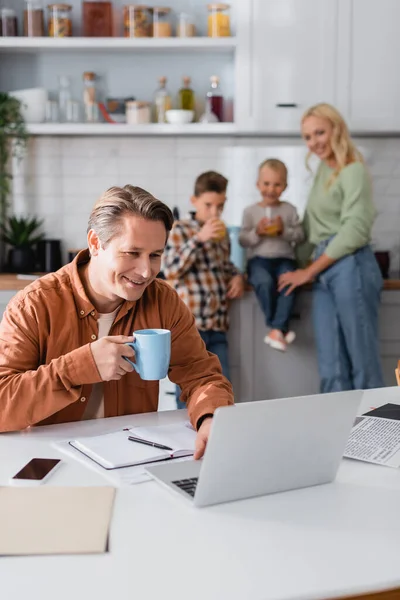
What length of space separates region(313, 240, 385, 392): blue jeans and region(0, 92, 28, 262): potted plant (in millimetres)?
1705

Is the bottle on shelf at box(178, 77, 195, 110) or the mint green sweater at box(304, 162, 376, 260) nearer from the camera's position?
the mint green sweater at box(304, 162, 376, 260)

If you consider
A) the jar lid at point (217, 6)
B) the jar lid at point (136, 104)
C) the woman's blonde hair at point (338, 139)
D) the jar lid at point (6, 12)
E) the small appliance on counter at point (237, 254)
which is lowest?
the small appliance on counter at point (237, 254)

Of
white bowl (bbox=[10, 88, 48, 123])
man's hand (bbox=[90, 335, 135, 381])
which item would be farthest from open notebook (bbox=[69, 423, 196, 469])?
white bowl (bbox=[10, 88, 48, 123])

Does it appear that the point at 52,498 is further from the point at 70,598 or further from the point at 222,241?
the point at 222,241

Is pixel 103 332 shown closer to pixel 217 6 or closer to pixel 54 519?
pixel 54 519

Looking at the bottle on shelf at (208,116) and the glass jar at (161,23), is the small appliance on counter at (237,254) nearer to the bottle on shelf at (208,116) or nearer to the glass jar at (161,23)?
the bottle on shelf at (208,116)

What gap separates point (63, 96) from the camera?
409 centimetres

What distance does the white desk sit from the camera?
3.13 ft

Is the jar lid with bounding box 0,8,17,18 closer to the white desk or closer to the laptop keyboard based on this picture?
the white desk

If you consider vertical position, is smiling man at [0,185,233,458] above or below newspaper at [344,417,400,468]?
above

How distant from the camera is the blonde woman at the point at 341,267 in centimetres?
348

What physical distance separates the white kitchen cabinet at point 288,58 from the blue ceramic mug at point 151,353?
256 cm

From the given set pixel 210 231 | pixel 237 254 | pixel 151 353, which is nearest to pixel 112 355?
pixel 151 353

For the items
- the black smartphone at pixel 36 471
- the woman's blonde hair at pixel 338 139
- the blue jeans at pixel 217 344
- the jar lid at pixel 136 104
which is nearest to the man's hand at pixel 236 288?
the blue jeans at pixel 217 344
